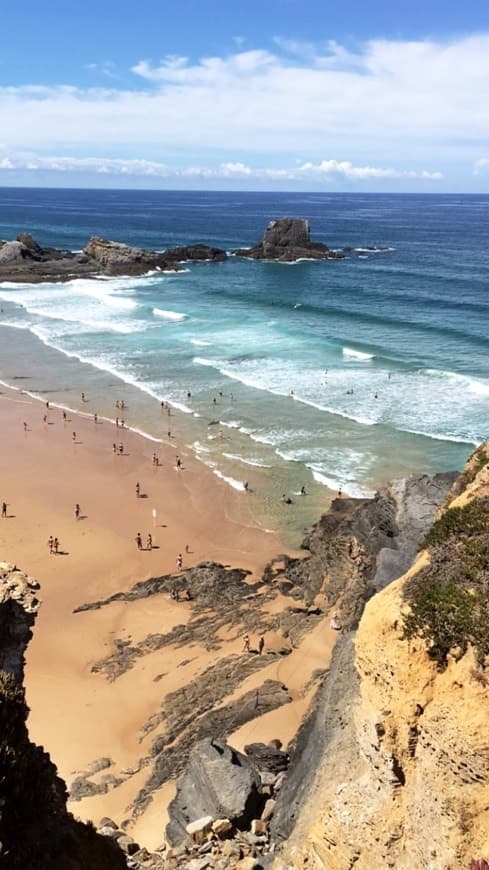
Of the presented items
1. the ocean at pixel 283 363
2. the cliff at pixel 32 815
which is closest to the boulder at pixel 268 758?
the cliff at pixel 32 815

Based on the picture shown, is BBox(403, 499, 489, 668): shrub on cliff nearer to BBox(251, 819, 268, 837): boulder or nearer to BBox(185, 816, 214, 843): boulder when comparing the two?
BBox(251, 819, 268, 837): boulder

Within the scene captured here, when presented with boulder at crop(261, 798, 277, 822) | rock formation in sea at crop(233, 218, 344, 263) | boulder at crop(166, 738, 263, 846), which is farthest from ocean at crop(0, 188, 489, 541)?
boulder at crop(261, 798, 277, 822)

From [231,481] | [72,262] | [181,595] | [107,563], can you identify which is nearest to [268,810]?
[181,595]

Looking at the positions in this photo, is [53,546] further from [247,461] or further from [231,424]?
[231,424]

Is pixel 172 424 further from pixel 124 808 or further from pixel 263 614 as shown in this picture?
pixel 124 808

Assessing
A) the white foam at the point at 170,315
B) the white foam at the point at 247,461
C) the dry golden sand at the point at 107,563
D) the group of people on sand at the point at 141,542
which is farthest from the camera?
the white foam at the point at 170,315

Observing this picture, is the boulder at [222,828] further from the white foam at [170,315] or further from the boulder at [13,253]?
the boulder at [13,253]
